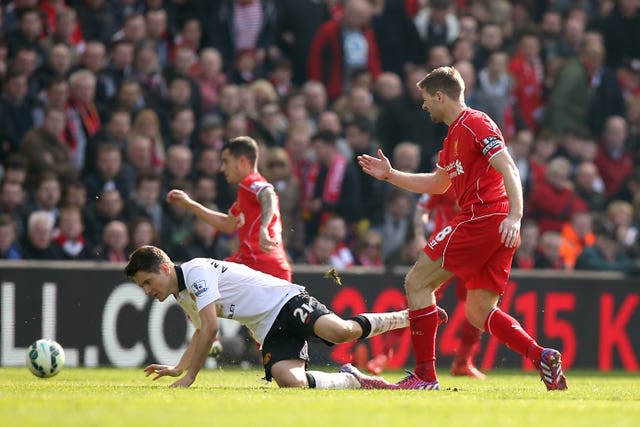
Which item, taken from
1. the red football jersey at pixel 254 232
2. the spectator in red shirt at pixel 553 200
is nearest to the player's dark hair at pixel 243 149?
the red football jersey at pixel 254 232

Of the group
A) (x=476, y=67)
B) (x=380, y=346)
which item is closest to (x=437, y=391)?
(x=380, y=346)

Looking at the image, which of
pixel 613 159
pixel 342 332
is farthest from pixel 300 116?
pixel 342 332

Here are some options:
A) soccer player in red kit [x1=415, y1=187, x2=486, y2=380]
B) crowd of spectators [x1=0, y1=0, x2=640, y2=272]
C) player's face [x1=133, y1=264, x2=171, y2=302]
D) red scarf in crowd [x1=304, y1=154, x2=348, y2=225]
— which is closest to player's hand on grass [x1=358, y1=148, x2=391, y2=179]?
player's face [x1=133, y1=264, x2=171, y2=302]

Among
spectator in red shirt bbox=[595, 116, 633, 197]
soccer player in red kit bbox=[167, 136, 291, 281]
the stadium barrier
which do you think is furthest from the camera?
spectator in red shirt bbox=[595, 116, 633, 197]

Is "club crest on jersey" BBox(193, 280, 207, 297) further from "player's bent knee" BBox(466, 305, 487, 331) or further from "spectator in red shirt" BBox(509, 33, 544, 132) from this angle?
"spectator in red shirt" BBox(509, 33, 544, 132)

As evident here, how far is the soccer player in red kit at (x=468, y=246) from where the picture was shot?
9.90 m

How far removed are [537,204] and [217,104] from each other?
13.7 feet

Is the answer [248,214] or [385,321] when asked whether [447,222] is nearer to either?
[248,214]

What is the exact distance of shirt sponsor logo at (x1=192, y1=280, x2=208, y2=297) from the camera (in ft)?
32.0

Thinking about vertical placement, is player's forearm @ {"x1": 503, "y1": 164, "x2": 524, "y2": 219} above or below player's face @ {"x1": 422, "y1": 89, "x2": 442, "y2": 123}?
below

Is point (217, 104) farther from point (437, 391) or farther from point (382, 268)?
point (437, 391)

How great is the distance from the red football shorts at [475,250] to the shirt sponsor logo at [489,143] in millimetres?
483

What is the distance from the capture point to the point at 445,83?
1005cm

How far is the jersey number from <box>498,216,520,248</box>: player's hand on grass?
1495mm
